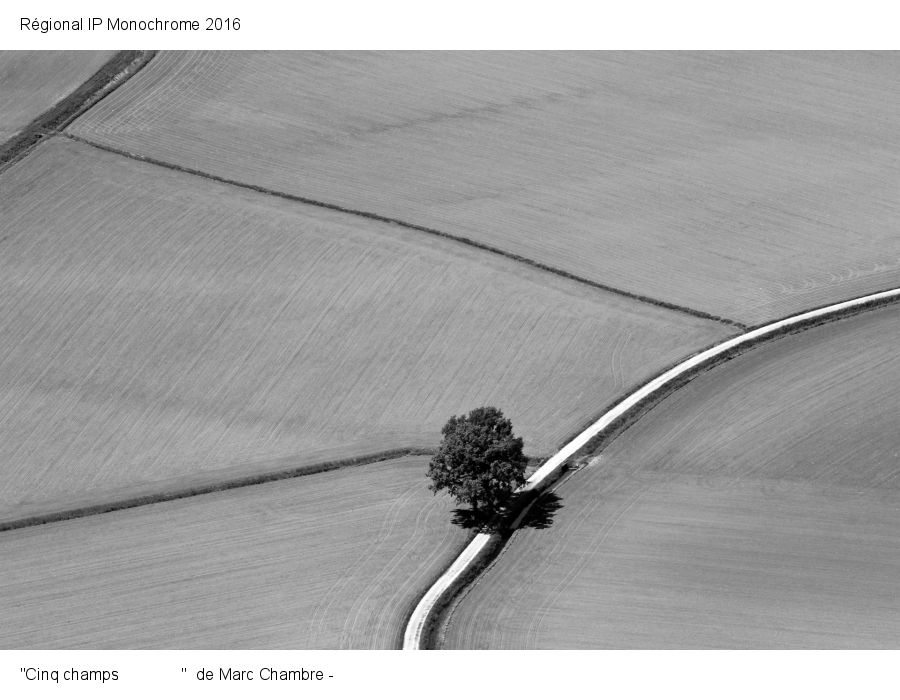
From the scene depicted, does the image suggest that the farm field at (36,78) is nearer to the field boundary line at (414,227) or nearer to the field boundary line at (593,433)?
the field boundary line at (414,227)

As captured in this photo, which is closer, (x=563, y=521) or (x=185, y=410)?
(x=563, y=521)

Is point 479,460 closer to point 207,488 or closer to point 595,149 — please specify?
point 207,488

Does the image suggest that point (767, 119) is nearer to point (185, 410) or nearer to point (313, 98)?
point (313, 98)

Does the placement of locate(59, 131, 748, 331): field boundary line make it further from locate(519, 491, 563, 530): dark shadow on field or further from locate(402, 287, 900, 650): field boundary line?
locate(519, 491, 563, 530): dark shadow on field

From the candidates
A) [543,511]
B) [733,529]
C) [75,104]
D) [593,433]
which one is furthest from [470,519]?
[75,104]

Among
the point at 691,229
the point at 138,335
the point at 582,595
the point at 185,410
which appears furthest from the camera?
the point at 691,229

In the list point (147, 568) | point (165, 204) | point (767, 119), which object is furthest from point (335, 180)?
point (147, 568)

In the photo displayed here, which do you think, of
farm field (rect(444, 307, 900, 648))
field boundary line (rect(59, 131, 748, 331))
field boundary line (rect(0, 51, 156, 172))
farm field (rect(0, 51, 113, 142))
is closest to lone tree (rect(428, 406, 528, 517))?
farm field (rect(444, 307, 900, 648))
